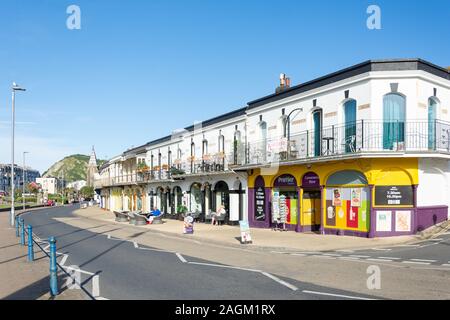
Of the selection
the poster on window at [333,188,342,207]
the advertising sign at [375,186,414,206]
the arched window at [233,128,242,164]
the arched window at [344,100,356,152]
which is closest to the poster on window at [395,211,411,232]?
the advertising sign at [375,186,414,206]

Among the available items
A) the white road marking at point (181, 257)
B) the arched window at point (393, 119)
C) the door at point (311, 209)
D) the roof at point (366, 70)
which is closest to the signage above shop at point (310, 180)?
the door at point (311, 209)

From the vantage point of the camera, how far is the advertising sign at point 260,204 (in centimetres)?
2453

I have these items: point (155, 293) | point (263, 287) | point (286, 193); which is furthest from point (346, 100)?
point (155, 293)

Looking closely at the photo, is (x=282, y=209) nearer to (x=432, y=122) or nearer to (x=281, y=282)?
(x=432, y=122)

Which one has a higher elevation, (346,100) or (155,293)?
(346,100)

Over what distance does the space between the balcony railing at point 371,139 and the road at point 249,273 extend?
4.20 m

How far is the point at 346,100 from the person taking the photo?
19438 mm

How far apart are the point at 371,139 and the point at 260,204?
345 inches

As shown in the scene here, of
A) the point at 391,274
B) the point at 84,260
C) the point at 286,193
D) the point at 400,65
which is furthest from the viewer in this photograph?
the point at 286,193

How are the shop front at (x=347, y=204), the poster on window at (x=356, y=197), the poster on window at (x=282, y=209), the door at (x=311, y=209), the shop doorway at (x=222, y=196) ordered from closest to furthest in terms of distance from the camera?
the shop front at (x=347, y=204)
the poster on window at (x=356, y=197)
the door at (x=311, y=209)
the poster on window at (x=282, y=209)
the shop doorway at (x=222, y=196)

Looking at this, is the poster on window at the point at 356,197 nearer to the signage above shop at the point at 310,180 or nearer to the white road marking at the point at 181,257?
the signage above shop at the point at 310,180

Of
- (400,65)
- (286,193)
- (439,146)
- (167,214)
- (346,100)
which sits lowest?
(167,214)

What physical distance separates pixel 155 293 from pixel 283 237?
11431mm
